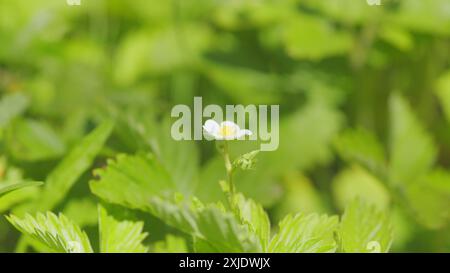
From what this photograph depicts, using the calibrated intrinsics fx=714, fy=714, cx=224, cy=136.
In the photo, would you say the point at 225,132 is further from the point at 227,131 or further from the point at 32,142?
the point at 32,142

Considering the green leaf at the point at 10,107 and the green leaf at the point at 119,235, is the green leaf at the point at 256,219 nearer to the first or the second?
the green leaf at the point at 119,235

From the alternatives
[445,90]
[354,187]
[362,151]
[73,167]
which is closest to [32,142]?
[73,167]

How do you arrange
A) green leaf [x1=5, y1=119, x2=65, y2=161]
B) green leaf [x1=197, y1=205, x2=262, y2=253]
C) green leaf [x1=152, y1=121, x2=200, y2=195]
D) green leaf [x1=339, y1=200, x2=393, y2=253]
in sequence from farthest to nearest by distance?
green leaf [x1=5, y1=119, x2=65, y2=161]
green leaf [x1=152, y1=121, x2=200, y2=195]
green leaf [x1=339, y1=200, x2=393, y2=253]
green leaf [x1=197, y1=205, x2=262, y2=253]

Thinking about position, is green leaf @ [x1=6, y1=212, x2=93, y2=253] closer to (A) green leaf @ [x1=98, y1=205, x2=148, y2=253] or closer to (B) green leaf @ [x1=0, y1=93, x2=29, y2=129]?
(A) green leaf @ [x1=98, y1=205, x2=148, y2=253]

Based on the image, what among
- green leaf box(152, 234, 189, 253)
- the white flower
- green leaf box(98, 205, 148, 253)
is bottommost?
green leaf box(152, 234, 189, 253)

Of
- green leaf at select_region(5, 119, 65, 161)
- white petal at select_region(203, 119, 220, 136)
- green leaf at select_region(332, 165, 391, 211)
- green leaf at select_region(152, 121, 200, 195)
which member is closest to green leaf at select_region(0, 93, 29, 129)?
green leaf at select_region(5, 119, 65, 161)

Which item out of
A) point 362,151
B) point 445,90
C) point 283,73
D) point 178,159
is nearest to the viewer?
point 178,159

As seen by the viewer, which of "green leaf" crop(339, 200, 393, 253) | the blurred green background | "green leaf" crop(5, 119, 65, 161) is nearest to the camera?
"green leaf" crop(339, 200, 393, 253)
